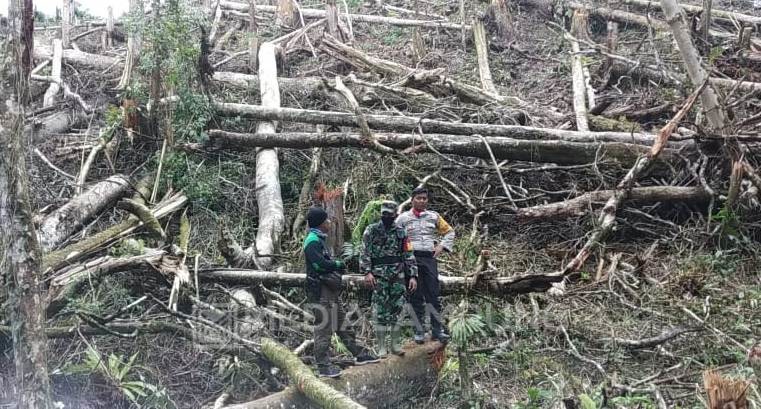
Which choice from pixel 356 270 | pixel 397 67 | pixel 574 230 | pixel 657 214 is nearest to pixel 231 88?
pixel 397 67

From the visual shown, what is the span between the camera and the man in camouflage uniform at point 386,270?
6.37 m

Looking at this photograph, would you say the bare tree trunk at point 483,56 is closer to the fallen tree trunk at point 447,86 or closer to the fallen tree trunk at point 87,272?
the fallen tree trunk at point 447,86

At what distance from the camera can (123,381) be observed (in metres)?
6.88

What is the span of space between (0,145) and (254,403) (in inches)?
121

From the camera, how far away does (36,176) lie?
9.87m

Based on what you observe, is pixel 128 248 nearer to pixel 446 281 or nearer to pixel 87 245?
pixel 87 245

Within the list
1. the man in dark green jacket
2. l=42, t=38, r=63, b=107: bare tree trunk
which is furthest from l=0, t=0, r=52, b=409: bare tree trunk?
l=42, t=38, r=63, b=107: bare tree trunk

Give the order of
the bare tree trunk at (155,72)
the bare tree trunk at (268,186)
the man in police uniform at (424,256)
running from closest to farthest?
1. the man in police uniform at (424,256)
2. the bare tree trunk at (268,186)
3. the bare tree trunk at (155,72)

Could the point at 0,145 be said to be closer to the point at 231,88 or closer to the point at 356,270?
the point at 356,270

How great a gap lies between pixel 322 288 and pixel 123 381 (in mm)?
2406

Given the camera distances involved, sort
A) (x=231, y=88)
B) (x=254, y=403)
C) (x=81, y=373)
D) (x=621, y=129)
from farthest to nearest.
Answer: (x=231, y=88)
(x=621, y=129)
(x=81, y=373)
(x=254, y=403)

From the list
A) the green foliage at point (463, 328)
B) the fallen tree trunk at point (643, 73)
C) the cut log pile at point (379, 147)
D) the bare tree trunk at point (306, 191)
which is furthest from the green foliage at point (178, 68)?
the fallen tree trunk at point (643, 73)

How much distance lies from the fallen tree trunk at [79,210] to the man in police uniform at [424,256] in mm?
4450

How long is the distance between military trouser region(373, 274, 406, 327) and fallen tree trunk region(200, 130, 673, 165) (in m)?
3.45
